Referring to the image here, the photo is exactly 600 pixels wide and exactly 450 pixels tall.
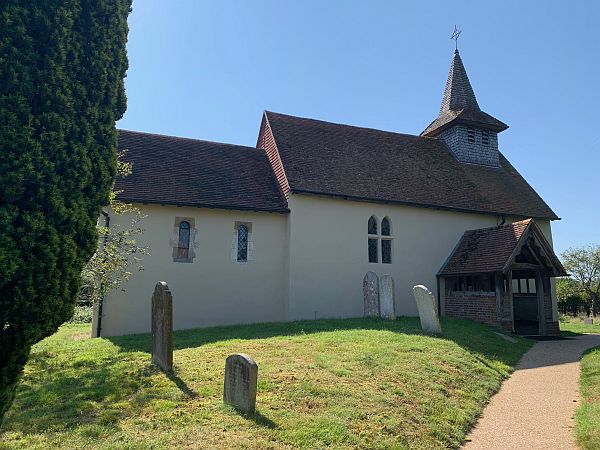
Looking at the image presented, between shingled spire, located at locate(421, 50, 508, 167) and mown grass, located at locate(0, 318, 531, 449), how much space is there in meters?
14.7

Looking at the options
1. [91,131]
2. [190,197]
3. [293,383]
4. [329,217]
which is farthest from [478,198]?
[91,131]

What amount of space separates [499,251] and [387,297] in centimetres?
480

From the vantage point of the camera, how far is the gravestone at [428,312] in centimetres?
1263

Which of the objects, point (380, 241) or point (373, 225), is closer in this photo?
point (380, 241)

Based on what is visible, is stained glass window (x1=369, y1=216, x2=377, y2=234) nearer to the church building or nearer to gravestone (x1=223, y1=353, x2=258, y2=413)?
the church building

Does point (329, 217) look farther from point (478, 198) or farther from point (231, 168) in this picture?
point (478, 198)

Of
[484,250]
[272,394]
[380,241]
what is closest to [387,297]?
[380,241]

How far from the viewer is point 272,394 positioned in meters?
6.96

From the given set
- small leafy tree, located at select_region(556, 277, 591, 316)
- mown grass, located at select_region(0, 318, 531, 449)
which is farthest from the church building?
small leafy tree, located at select_region(556, 277, 591, 316)

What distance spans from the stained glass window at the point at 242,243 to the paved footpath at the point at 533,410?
9.60 m

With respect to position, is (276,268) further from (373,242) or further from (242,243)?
(373,242)

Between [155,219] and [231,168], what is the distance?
14.4 feet

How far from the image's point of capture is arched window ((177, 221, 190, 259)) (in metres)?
15.7

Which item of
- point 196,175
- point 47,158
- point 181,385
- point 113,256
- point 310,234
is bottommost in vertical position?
point 181,385
